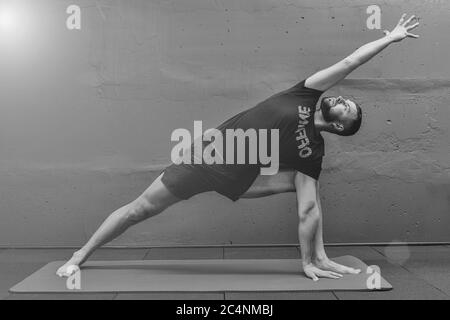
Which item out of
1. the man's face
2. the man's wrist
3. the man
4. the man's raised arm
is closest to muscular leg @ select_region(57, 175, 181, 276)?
the man

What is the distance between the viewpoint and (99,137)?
4836mm

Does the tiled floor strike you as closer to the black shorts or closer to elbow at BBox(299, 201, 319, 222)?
elbow at BBox(299, 201, 319, 222)

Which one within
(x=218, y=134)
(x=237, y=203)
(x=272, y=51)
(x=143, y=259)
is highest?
(x=272, y=51)

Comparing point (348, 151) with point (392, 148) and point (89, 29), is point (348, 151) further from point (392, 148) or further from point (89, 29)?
point (89, 29)

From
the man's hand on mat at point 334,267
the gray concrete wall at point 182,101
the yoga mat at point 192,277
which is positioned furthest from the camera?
the gray concrete wall at point 182,101

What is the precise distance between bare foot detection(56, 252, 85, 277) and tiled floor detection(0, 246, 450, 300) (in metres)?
0.27

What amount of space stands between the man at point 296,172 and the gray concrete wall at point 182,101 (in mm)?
932

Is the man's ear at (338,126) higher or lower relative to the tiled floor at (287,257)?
higher

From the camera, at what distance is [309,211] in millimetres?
3758

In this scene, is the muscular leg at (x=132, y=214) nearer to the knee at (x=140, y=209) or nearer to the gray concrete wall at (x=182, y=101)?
the knee at (x=140, y=209)

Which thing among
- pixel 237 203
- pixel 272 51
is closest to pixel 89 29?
pixel 272 51

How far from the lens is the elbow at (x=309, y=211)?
12.3 feet

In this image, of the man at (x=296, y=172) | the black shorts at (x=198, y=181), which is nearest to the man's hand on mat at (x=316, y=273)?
the man at (x=296, y=172)

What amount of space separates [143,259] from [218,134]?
1175 mm
